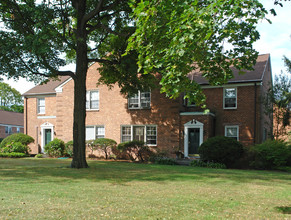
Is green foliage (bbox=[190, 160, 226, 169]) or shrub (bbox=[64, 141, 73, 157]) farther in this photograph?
shrub (bbox=[64, 141, 73, 157])

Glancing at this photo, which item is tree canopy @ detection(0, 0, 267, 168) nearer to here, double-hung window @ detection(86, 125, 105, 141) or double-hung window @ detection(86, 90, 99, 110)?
double-hung window @ detection(86, 90, 99, 110)

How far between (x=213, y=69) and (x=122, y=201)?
5.07m

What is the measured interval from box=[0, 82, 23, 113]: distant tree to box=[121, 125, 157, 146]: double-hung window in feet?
170

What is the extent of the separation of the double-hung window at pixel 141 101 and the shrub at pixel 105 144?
10.8ft

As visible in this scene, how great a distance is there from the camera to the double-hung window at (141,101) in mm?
23484

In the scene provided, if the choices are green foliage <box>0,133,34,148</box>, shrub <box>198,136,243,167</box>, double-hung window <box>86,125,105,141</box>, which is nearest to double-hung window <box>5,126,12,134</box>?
green foliage <box>0,133,34,148</box>

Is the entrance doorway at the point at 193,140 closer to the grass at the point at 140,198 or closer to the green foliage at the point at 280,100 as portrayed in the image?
the green foliage at the point at 280,100

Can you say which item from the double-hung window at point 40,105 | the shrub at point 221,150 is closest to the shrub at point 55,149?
the double-hung window at point 40,105

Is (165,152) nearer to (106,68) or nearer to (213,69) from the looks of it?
(106,68)

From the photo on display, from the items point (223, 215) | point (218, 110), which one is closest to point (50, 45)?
point (223, 215)

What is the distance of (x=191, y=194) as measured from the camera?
29.6 ft

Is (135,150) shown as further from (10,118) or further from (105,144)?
(10,118)

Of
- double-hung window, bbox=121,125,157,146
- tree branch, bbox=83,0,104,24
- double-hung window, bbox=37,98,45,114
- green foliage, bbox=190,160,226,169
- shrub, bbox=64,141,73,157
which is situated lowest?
green foliage, bbox=190,160,226,169

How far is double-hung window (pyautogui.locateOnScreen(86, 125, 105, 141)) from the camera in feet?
82.3
